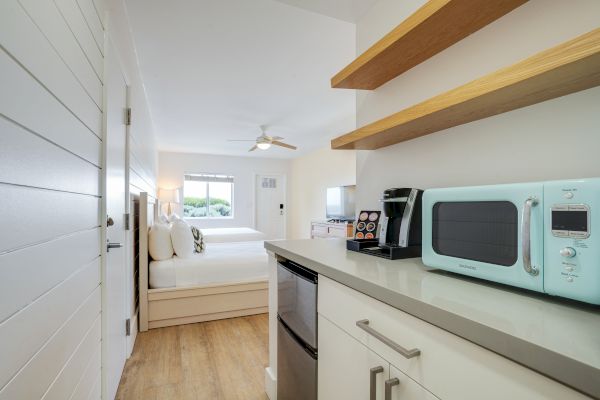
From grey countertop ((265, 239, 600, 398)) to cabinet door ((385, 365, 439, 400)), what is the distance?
17 centimetres

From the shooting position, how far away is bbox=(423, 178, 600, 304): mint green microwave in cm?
61

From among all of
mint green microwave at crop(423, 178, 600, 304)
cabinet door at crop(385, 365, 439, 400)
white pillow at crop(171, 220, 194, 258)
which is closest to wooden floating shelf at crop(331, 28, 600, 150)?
mint green microwave at crop(423, 178, 600, 304)

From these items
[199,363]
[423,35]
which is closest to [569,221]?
[423,35]

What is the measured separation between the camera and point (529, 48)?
0.93 meters

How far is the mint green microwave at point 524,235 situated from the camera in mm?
611

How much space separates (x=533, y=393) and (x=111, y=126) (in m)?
1.98

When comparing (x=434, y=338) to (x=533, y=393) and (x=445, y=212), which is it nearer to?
(x=533, y=393)

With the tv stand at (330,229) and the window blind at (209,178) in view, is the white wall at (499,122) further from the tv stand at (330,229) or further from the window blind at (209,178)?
the window blind at (209,178)

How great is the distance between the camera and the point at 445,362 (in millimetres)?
618

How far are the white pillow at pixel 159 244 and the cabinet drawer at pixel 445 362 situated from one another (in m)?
2.48

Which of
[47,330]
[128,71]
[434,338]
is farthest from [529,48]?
[128,71]

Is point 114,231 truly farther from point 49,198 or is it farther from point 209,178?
point 209,178

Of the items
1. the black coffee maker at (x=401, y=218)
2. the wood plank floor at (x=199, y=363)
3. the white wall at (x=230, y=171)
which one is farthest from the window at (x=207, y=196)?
the black coffee maker at (x=401, y=218)

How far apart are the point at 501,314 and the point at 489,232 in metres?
0.31
